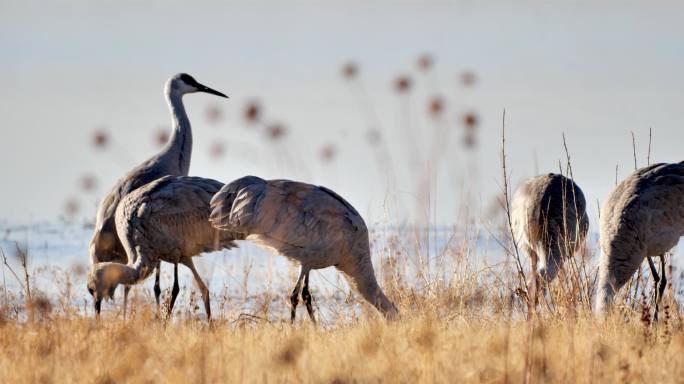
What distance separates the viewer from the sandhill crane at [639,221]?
7.76 metres

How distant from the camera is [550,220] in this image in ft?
29.0

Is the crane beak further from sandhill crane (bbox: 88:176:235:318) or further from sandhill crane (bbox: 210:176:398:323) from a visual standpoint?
sandhill crane (bbox: 210:176:398:323)

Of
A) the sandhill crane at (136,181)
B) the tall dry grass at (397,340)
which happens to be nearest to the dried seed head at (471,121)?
the tall dry grass at (397,340)

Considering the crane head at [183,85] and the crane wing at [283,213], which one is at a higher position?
the crane head at [183,85]

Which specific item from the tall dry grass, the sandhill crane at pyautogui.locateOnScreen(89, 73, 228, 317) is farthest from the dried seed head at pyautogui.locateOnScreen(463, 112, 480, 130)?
the sandhill crane at pyautogui.locateOnScreen(89, 73, 228, 317)

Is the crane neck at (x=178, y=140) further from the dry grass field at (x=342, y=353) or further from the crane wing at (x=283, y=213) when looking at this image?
the dry grass field at (x=342, y=353)

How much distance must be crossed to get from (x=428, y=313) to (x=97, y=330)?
2.15 metres

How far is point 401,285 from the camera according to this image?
28.3 ft

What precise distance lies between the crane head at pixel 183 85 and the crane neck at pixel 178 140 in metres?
0.06

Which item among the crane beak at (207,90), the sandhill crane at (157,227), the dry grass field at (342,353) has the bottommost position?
the dry grass field at (342,353)

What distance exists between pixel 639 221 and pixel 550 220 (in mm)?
1114

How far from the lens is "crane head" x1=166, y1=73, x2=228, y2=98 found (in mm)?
10422

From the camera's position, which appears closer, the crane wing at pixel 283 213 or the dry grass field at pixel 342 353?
the dry grass field at pixel 342 353

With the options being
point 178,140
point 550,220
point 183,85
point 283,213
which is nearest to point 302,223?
point 283,213
